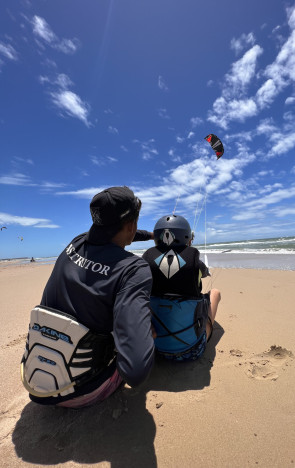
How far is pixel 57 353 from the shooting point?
1359 millimetres

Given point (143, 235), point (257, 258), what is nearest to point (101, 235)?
point (143, 235)

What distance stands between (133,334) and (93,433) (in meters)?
0.94

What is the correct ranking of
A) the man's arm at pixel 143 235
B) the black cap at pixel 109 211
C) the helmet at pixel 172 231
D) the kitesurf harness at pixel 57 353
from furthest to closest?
the man's arm at pixel 143 235, the helmet at pixel 172 231, the black cap at pixel 109 211, the kitesurf harness at pixel 57 353

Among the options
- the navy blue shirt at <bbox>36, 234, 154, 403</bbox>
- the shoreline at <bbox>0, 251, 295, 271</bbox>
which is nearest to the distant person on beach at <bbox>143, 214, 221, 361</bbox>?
the navy blue shirt at <bbox>36, 234, 154, 403</bbox>

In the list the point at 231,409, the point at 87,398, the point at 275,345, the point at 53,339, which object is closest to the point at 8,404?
the point at 87,398

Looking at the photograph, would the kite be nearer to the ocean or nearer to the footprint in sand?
the ocean

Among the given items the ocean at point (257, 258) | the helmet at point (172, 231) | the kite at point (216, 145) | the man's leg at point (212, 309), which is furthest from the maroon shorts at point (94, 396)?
the ocean at point (257, 258)

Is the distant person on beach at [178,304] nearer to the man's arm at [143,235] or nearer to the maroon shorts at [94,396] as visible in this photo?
the man's arm at [143,235]

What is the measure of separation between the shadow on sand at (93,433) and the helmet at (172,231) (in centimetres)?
150

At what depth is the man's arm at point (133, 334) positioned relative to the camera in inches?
46.5

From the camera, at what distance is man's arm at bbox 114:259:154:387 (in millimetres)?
1181

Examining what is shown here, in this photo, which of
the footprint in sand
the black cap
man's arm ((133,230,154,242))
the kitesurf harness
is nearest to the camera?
the kitesurf harness

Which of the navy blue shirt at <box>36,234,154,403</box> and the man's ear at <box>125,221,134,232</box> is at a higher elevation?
the man's ear at <box>125,221,134,232</box>

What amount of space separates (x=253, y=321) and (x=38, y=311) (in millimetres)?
3392
